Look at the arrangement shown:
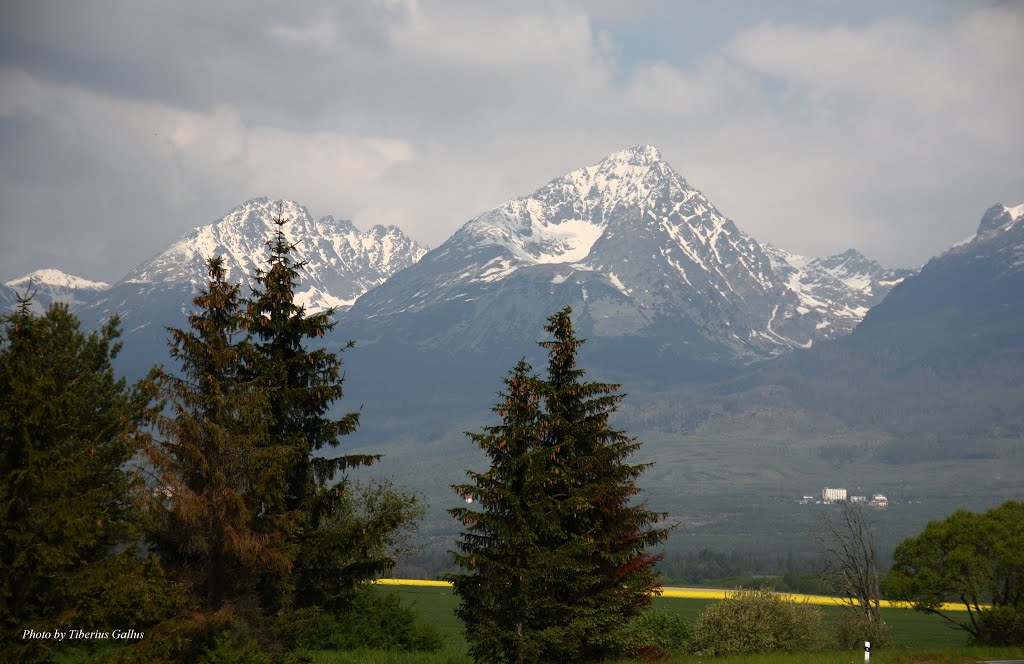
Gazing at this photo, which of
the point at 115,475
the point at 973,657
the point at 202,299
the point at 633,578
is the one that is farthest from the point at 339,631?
the point at 973,657

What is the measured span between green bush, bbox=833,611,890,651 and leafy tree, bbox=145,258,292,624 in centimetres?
3222

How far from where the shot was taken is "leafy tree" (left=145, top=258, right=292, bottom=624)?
31203 millimetres

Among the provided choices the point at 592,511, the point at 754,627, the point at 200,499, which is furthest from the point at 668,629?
the point at 200,499

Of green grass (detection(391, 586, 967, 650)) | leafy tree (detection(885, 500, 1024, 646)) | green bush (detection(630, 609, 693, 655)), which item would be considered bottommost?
green grass (detection(391, 586, 967, 650))

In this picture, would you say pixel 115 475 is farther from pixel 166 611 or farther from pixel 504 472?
pixel 504 472

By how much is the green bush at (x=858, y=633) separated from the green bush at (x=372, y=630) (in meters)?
21.3

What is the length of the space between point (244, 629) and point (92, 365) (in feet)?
74.5

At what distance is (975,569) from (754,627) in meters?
14.2

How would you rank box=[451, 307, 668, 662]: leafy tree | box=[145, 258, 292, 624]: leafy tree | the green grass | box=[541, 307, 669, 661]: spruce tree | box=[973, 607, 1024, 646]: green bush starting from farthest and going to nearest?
the green grass
box=[973, 607, 1024, 646]: green bush
box=[541, 307, 669, 661]: spruce tree
box=[451, 307, 668, 662]: leafy tree
box=[145, 258, 292, 624]: leafy tree

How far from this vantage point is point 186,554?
108 ft

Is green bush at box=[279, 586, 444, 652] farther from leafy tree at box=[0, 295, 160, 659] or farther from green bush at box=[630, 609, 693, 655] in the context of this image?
leafy tree at box=[0, 295, 160, 659]

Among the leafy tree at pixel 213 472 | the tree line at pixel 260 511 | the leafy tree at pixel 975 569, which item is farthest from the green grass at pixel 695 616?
the leafy tree at pixel 213 472

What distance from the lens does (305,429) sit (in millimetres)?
→ 35906

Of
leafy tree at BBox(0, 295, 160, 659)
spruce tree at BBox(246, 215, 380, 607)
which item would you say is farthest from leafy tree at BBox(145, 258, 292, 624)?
leafy tree at BBox(0, 295, 160, 659)
